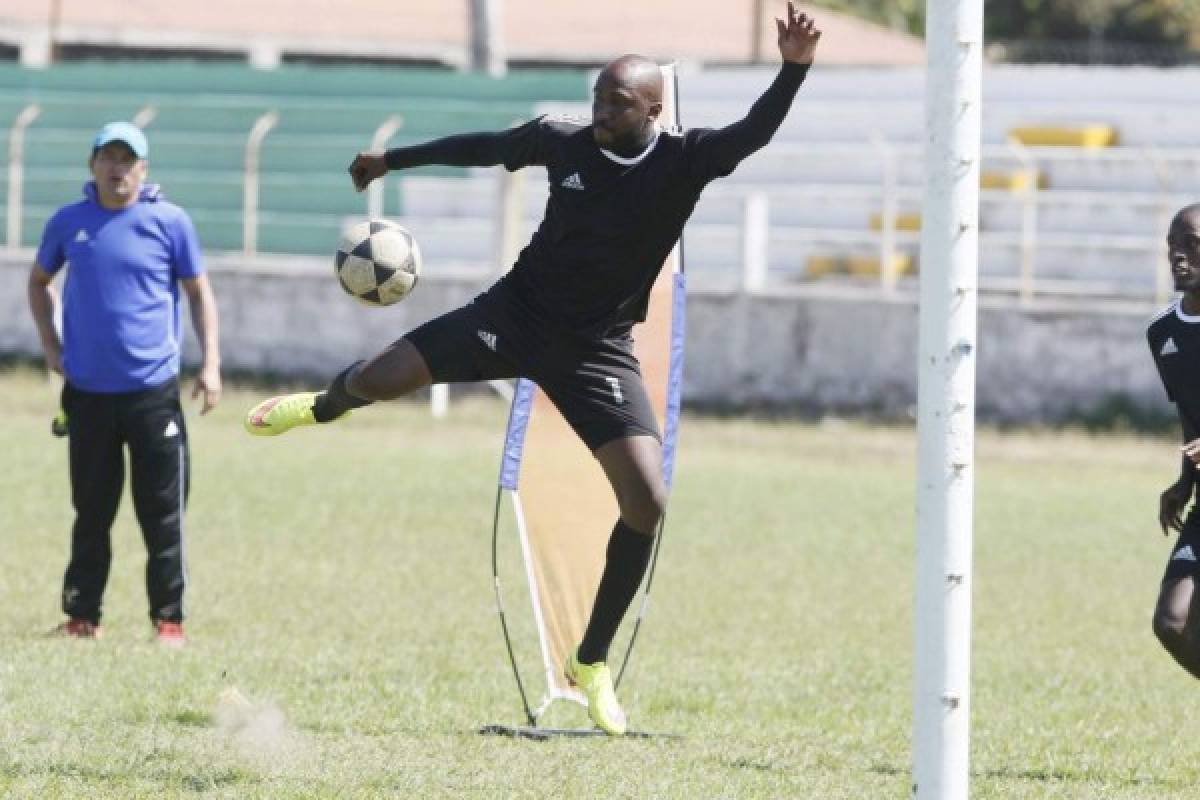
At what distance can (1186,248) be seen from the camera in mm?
7754

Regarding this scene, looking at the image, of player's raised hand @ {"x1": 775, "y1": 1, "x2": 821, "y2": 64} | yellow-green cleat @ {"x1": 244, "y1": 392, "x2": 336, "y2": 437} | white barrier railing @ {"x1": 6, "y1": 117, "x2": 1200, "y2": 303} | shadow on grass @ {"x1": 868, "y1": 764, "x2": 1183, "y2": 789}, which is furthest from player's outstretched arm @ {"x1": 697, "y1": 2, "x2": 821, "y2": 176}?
white barrier railing @ {"x1": 6, "y1": 117, "x2": 1200, "y2": 303}

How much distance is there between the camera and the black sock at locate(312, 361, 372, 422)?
8227mm

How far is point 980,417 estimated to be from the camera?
2200 centimetres

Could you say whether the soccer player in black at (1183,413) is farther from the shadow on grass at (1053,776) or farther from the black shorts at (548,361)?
the black shorts at (548,361)

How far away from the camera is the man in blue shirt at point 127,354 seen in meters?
10.3

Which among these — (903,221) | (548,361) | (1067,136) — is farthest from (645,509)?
(1067,136)

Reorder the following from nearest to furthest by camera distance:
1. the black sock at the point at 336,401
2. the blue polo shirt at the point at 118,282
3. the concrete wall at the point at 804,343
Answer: the black sock at the point at 336,401 < the blue polo shirt at the point at 118,282 < the concrete wall at the point at 804,343

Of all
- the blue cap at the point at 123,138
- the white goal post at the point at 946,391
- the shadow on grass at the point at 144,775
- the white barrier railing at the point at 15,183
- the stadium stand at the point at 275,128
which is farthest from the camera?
the stadium stand at the point at 275,128

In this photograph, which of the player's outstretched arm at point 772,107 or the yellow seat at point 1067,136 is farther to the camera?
the yellow seat at point 1067,136

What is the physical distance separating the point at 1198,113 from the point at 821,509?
1214cm

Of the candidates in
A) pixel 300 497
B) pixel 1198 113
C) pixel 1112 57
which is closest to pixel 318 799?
pixel 300 497

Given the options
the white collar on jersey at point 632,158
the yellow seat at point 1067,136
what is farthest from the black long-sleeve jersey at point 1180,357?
the yellow seat at point 1067,136

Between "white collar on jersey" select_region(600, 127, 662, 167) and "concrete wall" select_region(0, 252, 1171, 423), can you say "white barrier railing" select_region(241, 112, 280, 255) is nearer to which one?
"concrete wall" select_region(0, 252, 1171, 423)

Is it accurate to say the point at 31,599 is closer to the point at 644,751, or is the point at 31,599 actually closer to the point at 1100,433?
the point at 644,751
